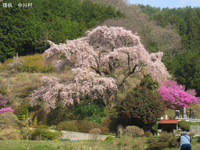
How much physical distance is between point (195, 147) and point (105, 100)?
8.41m

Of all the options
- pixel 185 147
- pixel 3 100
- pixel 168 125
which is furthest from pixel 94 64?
pixel 185 147

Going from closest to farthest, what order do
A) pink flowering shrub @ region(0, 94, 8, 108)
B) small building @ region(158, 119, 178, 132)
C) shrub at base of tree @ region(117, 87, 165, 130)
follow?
1. shrub at base of tree @ region(117, 87, 165, 130)
2. small building @ region(158, 119, 178, 132)
3. pink flowering shrub @ region(0, 94, 8, 108)

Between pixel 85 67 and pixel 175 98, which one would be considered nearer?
pixel 85 67

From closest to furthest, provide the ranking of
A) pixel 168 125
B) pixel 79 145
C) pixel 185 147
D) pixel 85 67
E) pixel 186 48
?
pixel 185 147 < pixel 79 145 < pixel 168 125 < pixel 85 67 < pixel 186 48

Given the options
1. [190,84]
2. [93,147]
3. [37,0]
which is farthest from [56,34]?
[93,147]

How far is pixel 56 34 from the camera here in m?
30.8

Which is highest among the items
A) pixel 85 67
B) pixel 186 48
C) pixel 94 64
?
pixel 186 48

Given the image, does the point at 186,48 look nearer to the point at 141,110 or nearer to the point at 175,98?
the point at 175,98

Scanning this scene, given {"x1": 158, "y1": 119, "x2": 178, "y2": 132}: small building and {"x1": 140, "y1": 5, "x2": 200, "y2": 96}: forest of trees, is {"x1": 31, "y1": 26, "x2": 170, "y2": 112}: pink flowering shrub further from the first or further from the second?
{"x1": 140, "y1": 5, "x2": 200, "y2": 96}: forest of trees

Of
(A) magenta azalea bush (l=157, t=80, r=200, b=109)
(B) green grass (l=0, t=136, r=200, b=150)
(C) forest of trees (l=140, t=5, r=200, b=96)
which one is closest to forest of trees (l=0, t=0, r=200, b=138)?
(A) magenta azalea bush (l=157, t=80, r=200, b=109)

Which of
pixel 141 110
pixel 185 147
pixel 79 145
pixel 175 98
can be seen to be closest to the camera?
pixel 185 147

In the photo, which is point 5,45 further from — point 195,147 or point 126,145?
point 195,147

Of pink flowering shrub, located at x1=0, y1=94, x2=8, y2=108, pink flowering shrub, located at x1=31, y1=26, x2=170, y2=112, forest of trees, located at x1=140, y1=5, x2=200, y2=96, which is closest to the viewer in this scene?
pink flowering shrub, located at x1=31, y1=26, x2=170, y2=112

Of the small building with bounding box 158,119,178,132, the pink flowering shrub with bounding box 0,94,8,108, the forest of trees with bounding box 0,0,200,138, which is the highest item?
the forest of trees with bounding box 0,0,200,138
